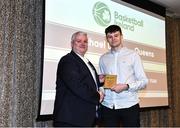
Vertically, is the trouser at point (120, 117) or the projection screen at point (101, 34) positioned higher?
the projection screen at point (101, 34)

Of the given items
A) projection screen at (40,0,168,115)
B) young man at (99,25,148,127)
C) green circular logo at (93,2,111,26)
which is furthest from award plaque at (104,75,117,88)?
green circular logo at (93,2,111,26)

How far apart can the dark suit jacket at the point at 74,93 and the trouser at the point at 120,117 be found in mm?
374

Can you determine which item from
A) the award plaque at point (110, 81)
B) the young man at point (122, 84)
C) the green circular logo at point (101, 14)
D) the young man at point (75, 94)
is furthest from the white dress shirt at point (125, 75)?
the green circular logo at point (101, 14)

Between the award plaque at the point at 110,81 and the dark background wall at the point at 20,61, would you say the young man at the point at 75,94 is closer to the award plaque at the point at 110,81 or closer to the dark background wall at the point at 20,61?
the award plaque at the point at 110,81

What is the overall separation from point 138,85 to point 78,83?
0.60 metres

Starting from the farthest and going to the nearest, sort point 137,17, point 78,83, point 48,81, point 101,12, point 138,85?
point 137,17 → point 101,12 → point 48,81 → point 138,85 → point 78,83

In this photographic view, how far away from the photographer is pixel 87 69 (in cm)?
213

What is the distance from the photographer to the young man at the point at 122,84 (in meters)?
2.44

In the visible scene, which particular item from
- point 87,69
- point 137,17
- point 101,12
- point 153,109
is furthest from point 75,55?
point 153,109

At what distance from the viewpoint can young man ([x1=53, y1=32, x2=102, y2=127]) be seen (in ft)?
6.69

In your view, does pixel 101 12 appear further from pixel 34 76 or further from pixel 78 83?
pixel 78 83

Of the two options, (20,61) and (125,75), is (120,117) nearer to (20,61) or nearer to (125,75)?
(125,75)

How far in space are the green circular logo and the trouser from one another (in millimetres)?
1301

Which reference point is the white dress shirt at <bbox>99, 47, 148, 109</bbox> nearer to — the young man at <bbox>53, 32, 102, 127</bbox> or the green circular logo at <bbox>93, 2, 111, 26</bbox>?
the young man at <bbox>53, 32, 102, 127</bbox>
